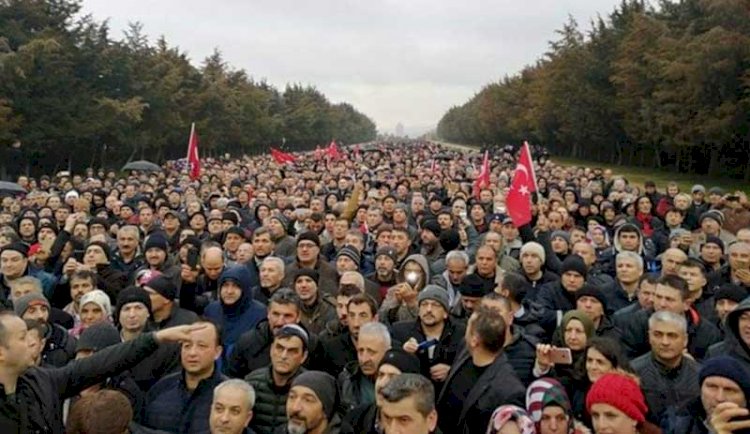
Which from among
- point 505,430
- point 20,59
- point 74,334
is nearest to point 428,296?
point 505,430

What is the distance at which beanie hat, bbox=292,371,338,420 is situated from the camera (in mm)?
4074

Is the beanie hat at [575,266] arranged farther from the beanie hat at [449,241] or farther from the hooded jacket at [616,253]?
the beanie hat at [449,241]

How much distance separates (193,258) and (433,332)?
10.6 ft

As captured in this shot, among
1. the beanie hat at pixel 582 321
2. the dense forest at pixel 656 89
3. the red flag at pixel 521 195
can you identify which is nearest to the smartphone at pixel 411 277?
the beanie hat at pixel 582 321

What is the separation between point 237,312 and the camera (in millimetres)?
6109

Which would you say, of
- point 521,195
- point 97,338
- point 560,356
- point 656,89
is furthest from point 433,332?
point 656,89

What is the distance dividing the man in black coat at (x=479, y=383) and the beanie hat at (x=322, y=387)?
0.73 metres

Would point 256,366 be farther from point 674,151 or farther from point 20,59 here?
point 674,151

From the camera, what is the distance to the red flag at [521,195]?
31.8 feet

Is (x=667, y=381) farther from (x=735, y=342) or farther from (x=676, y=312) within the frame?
(x=676, y=312)

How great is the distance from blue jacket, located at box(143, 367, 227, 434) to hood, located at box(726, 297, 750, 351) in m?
3.41

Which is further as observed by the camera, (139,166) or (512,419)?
(139,166)

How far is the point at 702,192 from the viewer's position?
1436 cm

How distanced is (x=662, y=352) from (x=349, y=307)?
2.19 metres
